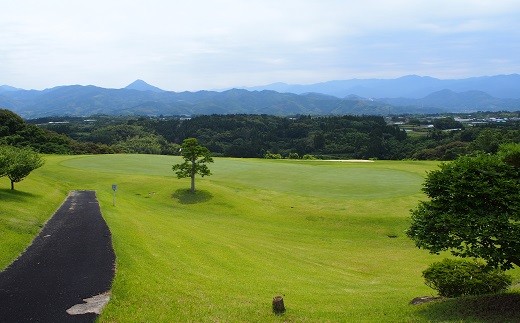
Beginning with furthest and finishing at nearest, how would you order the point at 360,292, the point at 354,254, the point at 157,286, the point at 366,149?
1. the point at 366,149
2. the point at 354,254
3. the point at 360,292
4. the point at 157,286

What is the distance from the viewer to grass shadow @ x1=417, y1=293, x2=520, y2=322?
1516cm

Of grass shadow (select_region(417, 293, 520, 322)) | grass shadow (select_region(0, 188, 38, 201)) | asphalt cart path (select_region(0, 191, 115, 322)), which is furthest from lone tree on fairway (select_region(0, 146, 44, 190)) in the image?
grass shadow (select_region(417, 293, 520, 322))

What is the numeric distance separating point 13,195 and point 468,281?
37.2 meters

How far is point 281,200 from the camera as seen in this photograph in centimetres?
4916

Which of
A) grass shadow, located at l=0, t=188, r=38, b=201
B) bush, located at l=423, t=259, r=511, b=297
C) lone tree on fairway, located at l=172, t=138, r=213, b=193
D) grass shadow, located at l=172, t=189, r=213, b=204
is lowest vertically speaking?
grass shadow, located at l=172, t=189, r=213, b=204

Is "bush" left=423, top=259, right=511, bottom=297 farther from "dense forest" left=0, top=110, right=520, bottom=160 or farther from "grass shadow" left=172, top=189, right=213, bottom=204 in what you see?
"dense forest" left=0, top=110, right=520, bottom=160

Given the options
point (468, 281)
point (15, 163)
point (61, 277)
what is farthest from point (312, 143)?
point (61, 277)

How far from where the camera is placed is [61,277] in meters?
18.7

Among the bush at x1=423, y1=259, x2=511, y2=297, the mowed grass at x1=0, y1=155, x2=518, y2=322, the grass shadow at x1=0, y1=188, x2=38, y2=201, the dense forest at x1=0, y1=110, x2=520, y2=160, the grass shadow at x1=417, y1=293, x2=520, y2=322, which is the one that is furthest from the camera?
the dense forest at x1=0, y1=110, x2=520, y2=160

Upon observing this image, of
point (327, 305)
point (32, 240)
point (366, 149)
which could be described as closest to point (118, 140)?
point (366, 149)

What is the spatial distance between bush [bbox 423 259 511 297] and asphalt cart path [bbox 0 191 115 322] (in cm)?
1509

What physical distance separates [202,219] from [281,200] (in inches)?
430

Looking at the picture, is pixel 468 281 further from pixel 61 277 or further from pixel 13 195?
pixel 13 195

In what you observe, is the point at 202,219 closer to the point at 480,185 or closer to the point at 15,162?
the point at 15,162
